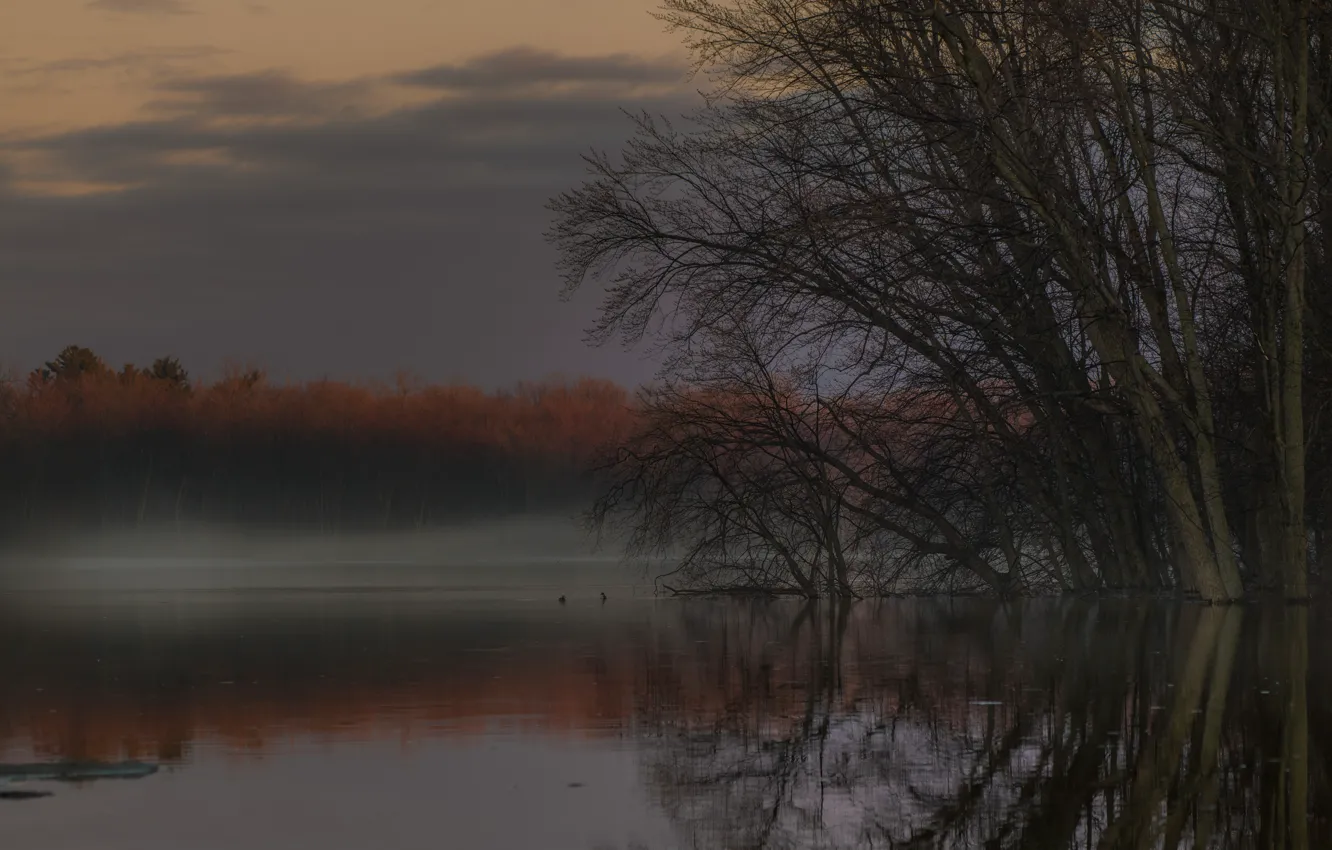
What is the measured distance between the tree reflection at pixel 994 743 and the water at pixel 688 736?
→ 3cm

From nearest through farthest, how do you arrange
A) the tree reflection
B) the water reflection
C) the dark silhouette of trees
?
the tree reflection < the water reflection < the dark silhouette of trees

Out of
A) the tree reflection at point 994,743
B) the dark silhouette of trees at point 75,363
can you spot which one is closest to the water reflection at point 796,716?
the tree reflection at point 994,743

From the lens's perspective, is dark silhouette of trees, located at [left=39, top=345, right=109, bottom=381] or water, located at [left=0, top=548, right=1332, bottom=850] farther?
dark silhouette of trees, located at [left=39, top=345, right=109, bottom=381]

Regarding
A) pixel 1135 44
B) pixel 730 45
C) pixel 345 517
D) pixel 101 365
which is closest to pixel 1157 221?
pixel 1135 44

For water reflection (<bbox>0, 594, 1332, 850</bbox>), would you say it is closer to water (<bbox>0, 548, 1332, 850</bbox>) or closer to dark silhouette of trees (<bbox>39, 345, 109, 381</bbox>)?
water (<bbox>0, 548, 1332, 850</bbox>)

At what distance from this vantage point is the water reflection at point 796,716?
8.15 meters

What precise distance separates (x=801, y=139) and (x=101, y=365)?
114 metres

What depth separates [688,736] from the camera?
11.0 metres

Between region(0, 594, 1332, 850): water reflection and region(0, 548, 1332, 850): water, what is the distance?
3 centimetres

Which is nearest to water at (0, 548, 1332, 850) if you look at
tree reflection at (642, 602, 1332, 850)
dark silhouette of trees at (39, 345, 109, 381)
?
tree reflection at (642, 602, 1332, 850)

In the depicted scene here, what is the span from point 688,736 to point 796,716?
121 centimetres

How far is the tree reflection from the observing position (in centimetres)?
783

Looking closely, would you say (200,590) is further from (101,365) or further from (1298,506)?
(101,365)

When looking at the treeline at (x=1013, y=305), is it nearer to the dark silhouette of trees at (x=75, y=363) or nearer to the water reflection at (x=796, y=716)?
the water reflection at (x=796, y=716)
